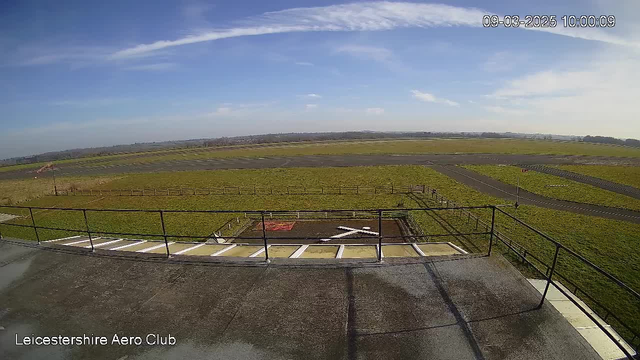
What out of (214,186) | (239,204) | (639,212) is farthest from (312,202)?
(639,212)

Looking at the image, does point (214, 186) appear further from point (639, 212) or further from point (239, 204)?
point (639, 212)

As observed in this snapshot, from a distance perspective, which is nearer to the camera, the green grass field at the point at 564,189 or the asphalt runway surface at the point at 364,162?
the green grass field at the point at 564,189

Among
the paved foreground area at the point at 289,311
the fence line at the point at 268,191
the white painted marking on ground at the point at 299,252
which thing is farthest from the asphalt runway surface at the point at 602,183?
the paved foreground area at the point at 289,311

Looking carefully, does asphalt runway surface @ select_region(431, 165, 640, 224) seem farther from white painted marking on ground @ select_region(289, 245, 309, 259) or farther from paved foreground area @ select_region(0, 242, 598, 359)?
paved foreground area @ select_region(0, 242, 598, 359)

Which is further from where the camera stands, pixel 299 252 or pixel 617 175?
pixel 617 175

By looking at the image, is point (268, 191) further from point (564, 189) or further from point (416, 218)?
point (564, 189)

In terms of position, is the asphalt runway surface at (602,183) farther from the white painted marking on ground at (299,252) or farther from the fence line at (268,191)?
the white painted marking on ground at (299,252)

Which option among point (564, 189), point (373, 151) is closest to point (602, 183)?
point (564, 189)
